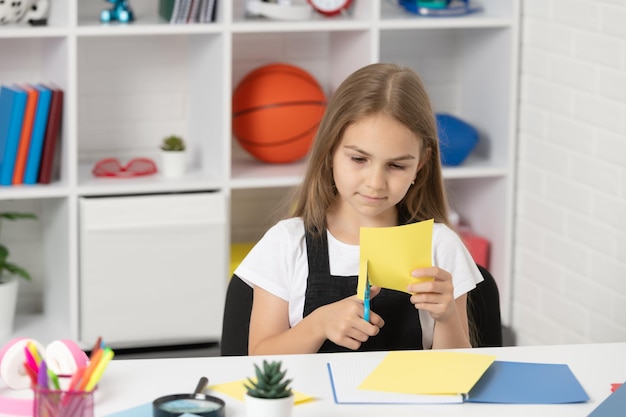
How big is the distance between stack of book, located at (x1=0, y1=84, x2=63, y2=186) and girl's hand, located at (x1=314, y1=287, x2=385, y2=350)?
153 cm

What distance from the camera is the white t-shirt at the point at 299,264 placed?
199cm

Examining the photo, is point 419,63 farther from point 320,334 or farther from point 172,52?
point 320,334

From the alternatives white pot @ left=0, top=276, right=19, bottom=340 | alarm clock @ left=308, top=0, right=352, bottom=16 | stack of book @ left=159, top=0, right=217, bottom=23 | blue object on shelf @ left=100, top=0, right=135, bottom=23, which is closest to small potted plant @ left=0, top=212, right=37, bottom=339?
white pot @ left=0, top=276, right=19, bottom=340

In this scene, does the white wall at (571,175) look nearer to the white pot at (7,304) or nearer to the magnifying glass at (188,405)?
the white pot at (7,304)

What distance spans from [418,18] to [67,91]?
1.07 meters

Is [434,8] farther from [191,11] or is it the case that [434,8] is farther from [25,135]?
[25,135]

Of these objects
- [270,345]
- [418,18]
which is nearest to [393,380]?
[270,345]

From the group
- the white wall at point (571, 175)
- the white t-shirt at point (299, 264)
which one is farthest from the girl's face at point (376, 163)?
the white wall at point (571, 175)

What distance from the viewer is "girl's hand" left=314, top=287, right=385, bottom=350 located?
1728 mm

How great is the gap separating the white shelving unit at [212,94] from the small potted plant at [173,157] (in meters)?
0.04

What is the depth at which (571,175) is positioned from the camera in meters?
3.13

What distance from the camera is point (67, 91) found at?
304 centimetres

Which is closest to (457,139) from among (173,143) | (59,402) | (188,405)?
(173,143)

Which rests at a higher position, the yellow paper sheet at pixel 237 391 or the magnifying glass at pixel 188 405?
the magnifying glass at pixel 188 405
